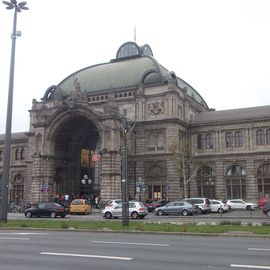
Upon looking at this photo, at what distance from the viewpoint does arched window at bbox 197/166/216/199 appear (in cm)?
6169

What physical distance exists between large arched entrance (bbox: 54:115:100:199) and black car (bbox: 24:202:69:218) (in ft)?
88.2

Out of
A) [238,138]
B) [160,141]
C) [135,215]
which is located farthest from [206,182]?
[135,215]

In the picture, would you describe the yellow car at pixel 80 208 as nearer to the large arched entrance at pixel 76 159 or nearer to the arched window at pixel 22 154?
the large arched entrance at pixel 76 159

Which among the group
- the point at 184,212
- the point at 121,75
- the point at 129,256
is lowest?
the point at 129,256

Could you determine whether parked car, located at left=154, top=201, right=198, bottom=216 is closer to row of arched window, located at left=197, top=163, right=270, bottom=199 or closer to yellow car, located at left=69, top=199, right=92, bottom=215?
yellow car, located at left=69, top=199, right=92, bottom=215

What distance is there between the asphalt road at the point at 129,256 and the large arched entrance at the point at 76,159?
52.7 m

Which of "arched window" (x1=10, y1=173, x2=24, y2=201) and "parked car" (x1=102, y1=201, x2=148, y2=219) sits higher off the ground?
"arched window" (x1=10, y1=173, x2=24, y2=201)

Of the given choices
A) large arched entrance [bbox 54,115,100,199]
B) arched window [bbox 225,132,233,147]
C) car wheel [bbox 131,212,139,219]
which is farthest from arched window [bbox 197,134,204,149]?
car wheel [bbox 131,212,139,219]

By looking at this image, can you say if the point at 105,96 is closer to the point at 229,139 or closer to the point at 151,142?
the point at 151,142

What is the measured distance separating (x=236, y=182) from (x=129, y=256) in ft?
164

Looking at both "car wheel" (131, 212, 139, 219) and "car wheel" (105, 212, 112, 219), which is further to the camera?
"car wheel" (105, 212, 112, 219)

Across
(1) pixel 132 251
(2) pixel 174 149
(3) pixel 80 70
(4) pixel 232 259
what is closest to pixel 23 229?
(1) pixel 132 251

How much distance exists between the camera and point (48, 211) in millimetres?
40625

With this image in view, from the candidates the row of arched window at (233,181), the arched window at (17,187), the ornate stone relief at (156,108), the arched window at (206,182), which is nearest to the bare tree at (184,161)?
the arched window at (206,182)
